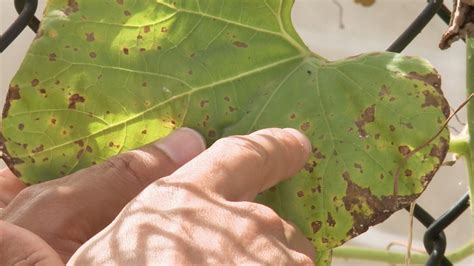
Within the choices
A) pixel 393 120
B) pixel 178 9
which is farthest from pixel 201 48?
pixel 393 120

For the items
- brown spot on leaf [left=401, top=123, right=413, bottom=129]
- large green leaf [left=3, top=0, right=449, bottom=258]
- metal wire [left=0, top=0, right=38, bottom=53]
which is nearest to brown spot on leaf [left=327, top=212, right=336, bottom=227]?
large green leaf [left=3, top=0, right=449, bottom=258]

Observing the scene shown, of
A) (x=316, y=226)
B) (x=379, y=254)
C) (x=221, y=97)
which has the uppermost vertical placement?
(x=221, y=97)

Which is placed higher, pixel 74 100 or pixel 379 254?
pixel 74 100

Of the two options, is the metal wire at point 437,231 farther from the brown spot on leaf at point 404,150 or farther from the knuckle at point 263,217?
the knuckle at point 263,217

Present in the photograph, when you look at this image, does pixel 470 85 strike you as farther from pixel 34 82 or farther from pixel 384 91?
pixel 34 82

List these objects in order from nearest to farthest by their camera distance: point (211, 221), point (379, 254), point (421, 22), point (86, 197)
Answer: point (211, 221) < point (86, 197) < point (421, 22) < point (379, 254)

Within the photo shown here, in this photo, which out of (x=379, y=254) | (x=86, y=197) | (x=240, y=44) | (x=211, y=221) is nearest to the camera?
(x=211, y=221)

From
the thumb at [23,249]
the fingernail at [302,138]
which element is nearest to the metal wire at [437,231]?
the fingernail at [302,138]

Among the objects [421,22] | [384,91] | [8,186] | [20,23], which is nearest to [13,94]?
[8,186]
